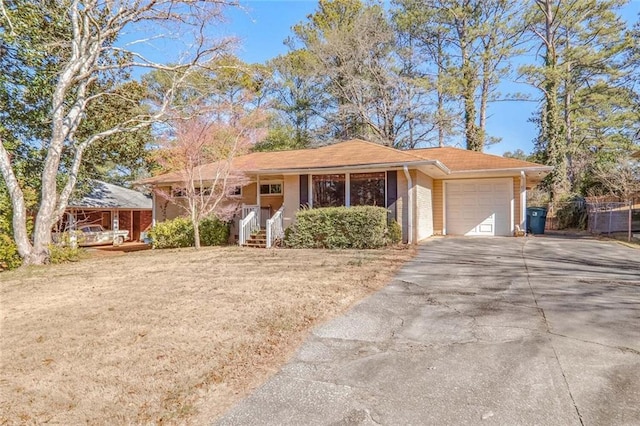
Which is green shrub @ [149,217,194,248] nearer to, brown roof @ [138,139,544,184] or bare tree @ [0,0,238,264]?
brown roof @ [138,139,544,184]

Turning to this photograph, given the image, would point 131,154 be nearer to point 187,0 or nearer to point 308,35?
point 187,0

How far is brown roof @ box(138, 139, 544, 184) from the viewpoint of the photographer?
1129 cm

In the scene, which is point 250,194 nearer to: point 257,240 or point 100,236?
point 257,240

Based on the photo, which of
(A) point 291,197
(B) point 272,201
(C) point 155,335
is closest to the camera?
(C) point 155,335

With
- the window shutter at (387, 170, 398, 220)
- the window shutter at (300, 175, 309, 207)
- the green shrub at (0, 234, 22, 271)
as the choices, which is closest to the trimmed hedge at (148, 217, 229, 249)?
the window shutter at (300, 175, 309, 207)

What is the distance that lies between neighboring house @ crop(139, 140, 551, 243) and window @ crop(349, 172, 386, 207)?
0.07 ft

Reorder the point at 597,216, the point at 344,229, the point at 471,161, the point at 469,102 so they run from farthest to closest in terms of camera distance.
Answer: the point at 469,102 → the point at 597,216 → the point at 471,161 → the point at 344,229

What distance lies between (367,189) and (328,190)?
133 cm

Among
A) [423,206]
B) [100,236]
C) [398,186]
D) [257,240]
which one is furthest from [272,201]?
[100,236]

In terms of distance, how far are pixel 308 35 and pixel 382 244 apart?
19.2 m

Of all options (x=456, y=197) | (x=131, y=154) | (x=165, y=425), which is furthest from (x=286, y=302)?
(x=131, y=154)

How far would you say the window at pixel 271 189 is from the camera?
13.8m

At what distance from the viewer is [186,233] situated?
1344 centimetres

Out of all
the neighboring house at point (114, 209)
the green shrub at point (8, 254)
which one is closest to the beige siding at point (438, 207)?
the green shrub at point (8, 254)
